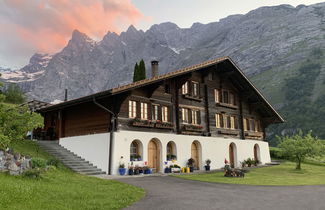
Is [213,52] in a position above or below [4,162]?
above

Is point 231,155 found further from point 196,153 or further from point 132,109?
point 132,109

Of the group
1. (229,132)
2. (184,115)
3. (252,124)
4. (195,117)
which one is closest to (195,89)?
(195,117)

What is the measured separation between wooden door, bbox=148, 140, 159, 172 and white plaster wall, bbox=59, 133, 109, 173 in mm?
3713

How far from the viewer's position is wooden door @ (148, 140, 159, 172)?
2169 cm

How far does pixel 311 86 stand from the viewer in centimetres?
10412

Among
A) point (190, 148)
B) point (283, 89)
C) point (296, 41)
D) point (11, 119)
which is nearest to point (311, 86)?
point (283, 89)

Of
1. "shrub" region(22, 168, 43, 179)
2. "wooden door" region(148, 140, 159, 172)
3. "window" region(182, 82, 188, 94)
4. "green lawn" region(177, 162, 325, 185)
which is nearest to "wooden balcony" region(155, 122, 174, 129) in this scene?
"wooden door" region(148, 140, 159, 172)

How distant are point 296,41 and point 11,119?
155m

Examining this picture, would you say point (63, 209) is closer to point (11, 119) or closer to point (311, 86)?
point (11, 119)

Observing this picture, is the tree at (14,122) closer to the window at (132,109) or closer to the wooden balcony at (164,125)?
the window at (132,109)

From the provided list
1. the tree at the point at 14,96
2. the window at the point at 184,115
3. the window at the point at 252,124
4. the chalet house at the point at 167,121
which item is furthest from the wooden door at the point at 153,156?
the tree at the point at 14,96

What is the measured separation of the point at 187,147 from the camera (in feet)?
79.0

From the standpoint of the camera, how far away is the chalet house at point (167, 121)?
64.5 feet

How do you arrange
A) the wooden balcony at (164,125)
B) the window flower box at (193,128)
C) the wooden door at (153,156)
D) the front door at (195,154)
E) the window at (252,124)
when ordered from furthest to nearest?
the window at (252,124), the front door at (195,154), the window flower box at (193,128), the wooden balcony at (164,125), the wooden door at (153,156)
